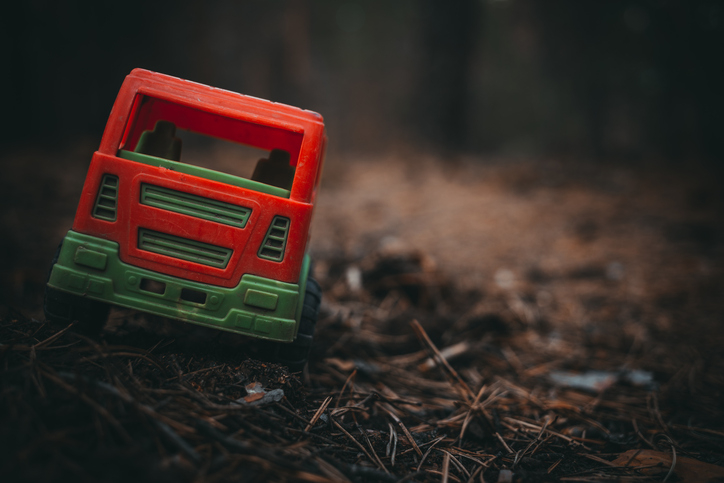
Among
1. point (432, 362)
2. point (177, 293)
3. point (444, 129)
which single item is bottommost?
point (432, 362)

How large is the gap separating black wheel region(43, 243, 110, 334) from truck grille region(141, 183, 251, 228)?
0.53 meters

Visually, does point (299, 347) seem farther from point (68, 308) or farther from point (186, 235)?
point (68, 308)

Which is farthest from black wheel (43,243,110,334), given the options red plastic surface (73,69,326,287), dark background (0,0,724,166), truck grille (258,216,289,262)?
dark background (0,0,724,166)

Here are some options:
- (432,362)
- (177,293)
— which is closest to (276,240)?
(177,293)

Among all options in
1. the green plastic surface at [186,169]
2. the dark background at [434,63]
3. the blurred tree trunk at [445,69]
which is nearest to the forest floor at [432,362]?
the green plastic surface at [186,169]

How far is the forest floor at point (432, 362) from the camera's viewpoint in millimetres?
1564

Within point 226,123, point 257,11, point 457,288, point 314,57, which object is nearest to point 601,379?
point 457,288

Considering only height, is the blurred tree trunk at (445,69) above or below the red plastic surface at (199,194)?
above

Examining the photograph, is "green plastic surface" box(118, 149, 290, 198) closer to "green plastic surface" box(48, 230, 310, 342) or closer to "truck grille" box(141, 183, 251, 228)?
"truck grille" box(141, 183, 251, 228)

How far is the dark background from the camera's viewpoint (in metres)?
8.72

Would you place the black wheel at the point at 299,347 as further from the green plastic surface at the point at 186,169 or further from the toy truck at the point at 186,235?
the green plastic surface at the point at 186,169

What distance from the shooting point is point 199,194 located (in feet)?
6.75

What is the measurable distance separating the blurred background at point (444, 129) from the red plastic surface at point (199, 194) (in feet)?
6.52

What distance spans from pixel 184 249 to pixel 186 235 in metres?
0.08
